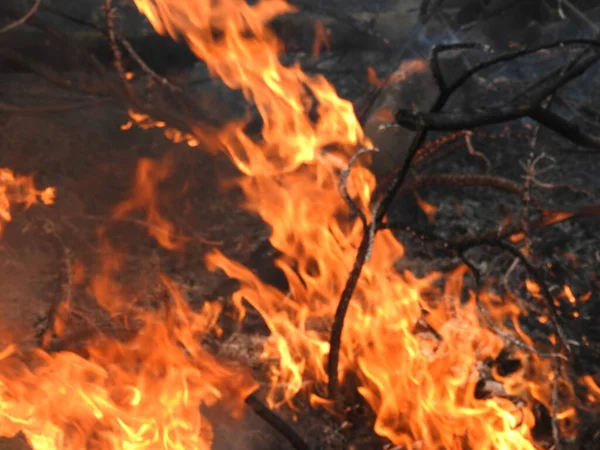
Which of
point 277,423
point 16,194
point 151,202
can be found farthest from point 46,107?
point 277,423

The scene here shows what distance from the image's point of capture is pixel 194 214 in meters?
5.17

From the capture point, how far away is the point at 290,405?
355cm

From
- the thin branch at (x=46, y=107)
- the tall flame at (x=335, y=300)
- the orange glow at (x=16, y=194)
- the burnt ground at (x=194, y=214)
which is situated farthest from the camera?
the thin branch at (x=46, y=107)

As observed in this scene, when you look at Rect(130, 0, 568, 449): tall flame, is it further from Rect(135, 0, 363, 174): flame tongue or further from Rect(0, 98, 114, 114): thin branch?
Rect(0, 98, 114, 114): thin branch

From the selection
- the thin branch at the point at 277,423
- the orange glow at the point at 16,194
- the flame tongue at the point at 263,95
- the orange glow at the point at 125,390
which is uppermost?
the flame tongue at the point at 263,95

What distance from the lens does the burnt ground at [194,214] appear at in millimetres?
4152

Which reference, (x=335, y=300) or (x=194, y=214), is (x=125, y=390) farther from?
(x=194, y=214)

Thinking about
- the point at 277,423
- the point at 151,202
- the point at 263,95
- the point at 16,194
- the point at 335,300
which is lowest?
the point at 16,194

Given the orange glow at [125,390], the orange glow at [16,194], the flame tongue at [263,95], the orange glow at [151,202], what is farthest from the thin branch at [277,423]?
the orange glow at [16,194]

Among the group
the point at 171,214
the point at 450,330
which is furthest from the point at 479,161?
the point at 171,214

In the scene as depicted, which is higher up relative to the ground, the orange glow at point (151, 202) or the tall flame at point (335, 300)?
the tall flame at point (335, 300)

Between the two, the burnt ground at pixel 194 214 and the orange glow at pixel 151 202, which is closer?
the burnt ground at pixel 194 214

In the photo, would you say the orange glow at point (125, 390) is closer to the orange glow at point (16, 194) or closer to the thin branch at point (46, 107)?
the orange glow at point (16, 194)

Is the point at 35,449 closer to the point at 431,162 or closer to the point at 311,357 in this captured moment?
the point at 311,357
